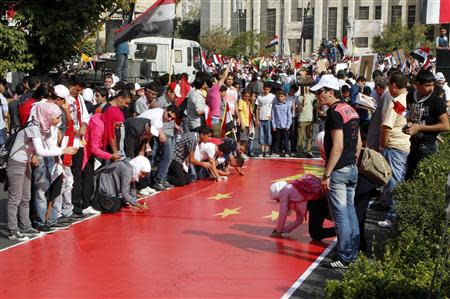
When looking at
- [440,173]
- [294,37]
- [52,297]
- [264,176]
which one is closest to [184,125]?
[264,176]

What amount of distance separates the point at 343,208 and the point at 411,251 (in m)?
1.78

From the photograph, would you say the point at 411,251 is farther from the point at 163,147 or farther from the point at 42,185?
the point at 163,147

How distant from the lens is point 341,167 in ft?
28.5

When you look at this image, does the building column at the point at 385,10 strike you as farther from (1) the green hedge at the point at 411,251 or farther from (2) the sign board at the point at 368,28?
(1) the green hedge at the point at 411,251

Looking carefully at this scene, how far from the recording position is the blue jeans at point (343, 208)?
28.5 feet

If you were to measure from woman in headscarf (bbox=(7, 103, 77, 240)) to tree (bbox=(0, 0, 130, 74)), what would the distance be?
7260 millimetres

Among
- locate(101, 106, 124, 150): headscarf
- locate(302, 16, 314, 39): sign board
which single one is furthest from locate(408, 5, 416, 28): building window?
locate(101, 106, 124, 150): headscarf

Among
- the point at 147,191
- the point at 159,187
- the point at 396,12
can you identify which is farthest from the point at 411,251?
the point at 396,12

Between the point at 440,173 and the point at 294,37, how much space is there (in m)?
85.5

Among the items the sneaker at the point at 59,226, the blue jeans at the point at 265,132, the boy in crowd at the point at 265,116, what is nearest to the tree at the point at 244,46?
the boy in crowd at the point at 265,116

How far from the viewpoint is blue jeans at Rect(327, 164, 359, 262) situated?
8.70 metres

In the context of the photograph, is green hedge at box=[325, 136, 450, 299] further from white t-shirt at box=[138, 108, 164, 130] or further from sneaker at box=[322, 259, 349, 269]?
white t-shirt at box=[138, 108, 164, 130]

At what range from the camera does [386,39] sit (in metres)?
78.4

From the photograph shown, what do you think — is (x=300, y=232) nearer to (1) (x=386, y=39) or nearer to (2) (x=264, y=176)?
(2) (x=264, y=176)
